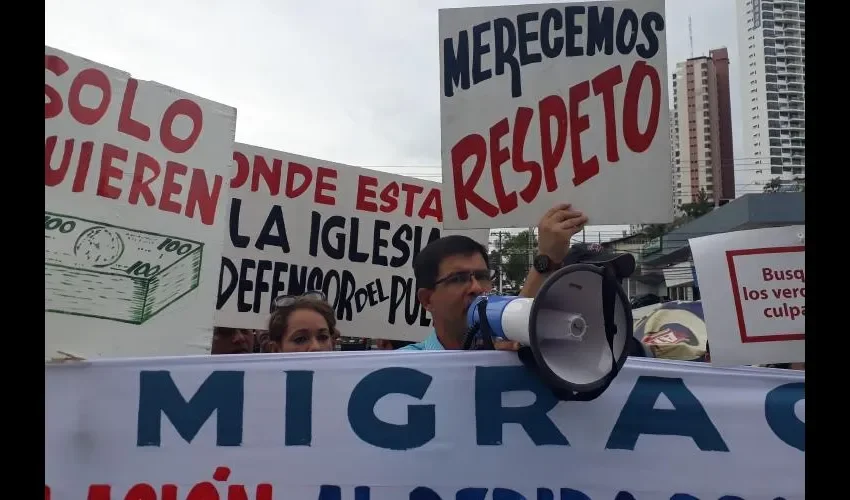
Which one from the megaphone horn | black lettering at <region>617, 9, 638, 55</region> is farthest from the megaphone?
black lettering at <region>617, 9, 638, 55</region>

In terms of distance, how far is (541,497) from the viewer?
1914mm

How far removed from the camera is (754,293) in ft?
6.48

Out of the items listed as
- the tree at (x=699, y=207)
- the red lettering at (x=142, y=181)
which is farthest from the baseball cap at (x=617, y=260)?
the tree at (x=699, y=207)

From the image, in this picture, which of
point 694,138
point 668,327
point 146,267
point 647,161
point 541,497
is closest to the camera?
point 541,497

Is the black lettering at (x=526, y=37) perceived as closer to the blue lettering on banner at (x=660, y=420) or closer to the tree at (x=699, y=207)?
the blue lettering on banner at (x=660, y=420)

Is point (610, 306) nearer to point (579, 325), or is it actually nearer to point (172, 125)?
point (579, 325)

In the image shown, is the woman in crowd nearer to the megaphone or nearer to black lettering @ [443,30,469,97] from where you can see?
black lettering @ [443,30,469,97]

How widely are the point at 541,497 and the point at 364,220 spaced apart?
9.81 feet

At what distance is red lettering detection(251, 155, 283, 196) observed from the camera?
443cm

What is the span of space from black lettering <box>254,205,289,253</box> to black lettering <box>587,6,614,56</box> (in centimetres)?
247

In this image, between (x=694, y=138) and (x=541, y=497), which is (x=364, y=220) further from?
(x=694, y=138)

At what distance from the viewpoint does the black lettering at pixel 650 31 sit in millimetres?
2527
